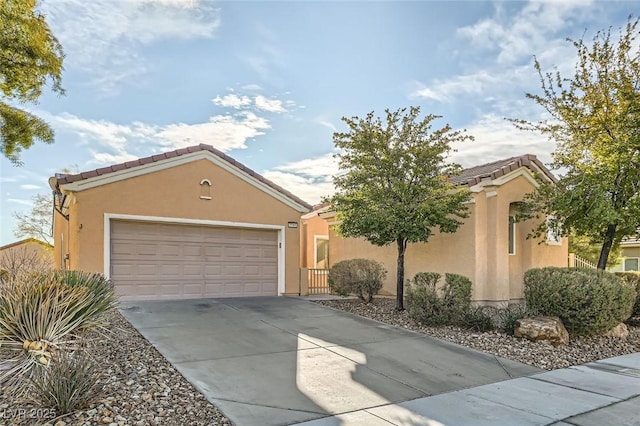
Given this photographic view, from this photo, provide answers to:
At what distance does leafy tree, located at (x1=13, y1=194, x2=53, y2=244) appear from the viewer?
2792cm

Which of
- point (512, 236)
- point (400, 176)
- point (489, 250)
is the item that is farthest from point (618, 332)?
point (400, 176)

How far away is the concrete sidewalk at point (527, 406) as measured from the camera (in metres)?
4.93

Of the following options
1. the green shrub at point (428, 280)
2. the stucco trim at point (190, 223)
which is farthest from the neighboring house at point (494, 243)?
the stucco trim at point (190, 223)

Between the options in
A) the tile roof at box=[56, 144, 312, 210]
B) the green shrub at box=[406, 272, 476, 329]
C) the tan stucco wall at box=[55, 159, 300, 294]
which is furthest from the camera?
the tan stucco wall at box=[55, 159, 300, 294]

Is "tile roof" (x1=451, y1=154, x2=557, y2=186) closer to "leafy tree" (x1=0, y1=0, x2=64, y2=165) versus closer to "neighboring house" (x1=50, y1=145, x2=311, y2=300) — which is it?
"neighboring house" (x1=50, y1=145, x2=311, y2=300)

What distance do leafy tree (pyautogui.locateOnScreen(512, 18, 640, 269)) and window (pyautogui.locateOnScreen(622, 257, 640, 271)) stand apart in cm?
1281

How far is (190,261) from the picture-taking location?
44.8 feet

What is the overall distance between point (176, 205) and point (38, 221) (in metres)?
20.2

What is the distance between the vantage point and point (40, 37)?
8.88 meters

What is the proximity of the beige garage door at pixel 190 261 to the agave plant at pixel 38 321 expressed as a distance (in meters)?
6.54

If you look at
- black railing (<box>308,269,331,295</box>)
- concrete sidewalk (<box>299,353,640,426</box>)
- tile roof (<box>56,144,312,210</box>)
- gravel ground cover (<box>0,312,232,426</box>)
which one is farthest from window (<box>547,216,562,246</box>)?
gravel ground cover (<box>0,312,232,426</box>)

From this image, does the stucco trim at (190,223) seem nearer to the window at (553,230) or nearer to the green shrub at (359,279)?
the green shrub at (359,279)

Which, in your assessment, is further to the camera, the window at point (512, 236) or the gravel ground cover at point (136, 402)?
the window at point (512, 236)

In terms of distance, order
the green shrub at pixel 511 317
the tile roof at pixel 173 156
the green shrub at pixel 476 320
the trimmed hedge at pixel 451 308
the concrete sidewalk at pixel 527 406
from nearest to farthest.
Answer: the concrete sidewalk at pixel 527 406, the green shrub at pixel 511 317, the green shrub at pixel 476 320, the trimmed hedge at pixel 451 308, the tile roof at pixel 173 156
